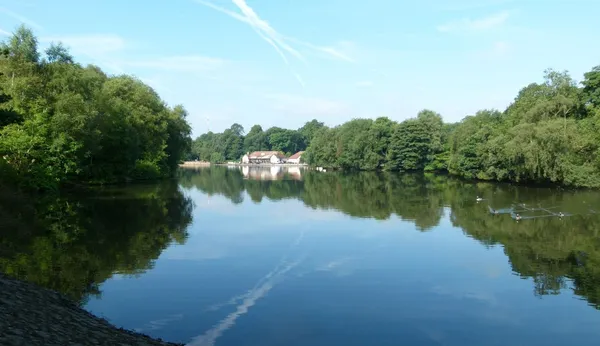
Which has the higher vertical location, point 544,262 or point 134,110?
point 134,110

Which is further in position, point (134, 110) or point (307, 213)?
point (134, 110)

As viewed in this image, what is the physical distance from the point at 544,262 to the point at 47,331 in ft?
61.0

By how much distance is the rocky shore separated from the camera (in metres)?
8.26

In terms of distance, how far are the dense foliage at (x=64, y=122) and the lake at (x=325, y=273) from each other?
247 inches

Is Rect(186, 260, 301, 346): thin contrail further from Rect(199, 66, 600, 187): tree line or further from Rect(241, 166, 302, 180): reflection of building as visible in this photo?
Rect(241, 166, 302, 180): reflection of building

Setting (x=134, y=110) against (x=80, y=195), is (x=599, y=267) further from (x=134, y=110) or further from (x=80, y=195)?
(x=134, y=110)

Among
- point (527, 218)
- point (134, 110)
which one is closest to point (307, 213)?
point (527, 218)

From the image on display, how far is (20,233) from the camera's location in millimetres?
22641

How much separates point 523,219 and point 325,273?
18.9m

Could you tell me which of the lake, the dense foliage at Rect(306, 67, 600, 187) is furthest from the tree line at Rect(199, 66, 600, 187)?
the lake

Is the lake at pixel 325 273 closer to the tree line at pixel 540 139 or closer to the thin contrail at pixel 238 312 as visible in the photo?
the thin contrail at pixel 238 312

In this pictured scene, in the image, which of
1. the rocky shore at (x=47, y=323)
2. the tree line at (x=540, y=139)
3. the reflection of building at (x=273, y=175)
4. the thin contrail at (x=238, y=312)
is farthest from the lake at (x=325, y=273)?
the reflection of building at (x=273, y=175)

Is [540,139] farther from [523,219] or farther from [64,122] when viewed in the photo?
[64,122]

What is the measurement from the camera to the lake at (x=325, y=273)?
1236 centimetres
